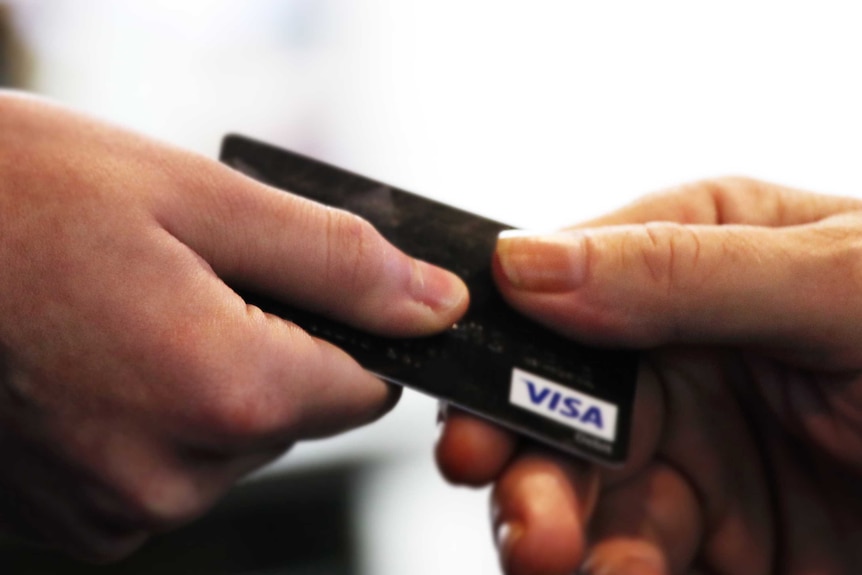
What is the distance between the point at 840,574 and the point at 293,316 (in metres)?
0.57

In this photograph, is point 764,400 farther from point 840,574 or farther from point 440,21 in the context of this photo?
point 440,21

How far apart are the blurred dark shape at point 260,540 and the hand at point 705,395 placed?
2.03ft

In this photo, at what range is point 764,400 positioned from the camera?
0.72m

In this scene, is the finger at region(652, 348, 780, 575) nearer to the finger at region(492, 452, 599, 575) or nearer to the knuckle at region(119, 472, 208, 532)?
the finger at region(492, 452, 599, 575)

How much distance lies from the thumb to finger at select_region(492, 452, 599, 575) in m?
0.11

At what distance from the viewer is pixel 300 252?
516 millimetres

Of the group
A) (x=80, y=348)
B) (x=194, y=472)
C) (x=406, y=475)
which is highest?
(x=80, y=348)

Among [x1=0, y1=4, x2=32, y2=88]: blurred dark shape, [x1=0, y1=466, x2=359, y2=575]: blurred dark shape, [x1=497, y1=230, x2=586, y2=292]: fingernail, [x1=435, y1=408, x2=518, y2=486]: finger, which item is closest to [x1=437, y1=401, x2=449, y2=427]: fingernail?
[x1=435, y1=408, x2=518, y2=486]: finger

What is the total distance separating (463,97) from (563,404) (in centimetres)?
92

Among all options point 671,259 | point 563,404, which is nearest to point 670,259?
point 671,259

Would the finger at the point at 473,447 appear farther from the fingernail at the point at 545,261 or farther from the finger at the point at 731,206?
the finger at the point at 731,206

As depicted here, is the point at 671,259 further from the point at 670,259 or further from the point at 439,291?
the point at 439,291

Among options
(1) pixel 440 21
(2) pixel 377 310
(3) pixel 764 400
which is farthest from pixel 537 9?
(2) pixel 377 310

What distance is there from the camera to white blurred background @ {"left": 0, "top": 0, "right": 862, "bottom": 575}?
121 cm
